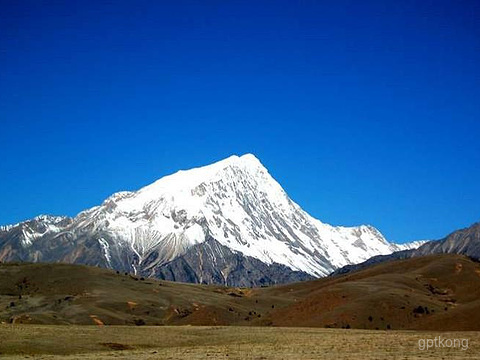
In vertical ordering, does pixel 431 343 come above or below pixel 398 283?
below

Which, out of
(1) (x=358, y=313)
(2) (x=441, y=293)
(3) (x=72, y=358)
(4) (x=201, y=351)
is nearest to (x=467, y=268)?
(2) (x=441, y=293)

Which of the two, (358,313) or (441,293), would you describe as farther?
(441,293)

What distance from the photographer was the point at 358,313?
455 feet

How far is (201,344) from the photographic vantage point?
86.7 m

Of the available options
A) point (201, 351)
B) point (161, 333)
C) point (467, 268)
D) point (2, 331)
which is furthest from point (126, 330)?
point (467, 268)

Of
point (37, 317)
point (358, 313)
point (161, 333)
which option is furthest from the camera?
point (37, 317)

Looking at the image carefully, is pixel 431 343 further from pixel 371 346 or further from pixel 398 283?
pixel 398 283

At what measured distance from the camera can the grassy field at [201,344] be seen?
2606 inches

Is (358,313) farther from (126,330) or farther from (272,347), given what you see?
(272,347)

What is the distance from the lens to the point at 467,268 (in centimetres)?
19412

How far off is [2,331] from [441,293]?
12346 cm

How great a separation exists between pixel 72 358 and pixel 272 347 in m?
22.9

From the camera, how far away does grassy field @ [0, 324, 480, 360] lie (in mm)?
66188

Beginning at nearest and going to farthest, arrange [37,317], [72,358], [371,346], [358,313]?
[72,358]
[371,346]
[358,313]
[37,317]
